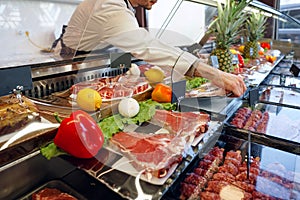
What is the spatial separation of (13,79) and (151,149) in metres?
0.64

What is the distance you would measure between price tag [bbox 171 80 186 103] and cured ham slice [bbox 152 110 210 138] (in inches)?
4.0

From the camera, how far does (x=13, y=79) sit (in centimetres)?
99

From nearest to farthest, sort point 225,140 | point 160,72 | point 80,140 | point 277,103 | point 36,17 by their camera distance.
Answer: point 80,140 < point 225,140 < point 160,72 < point 277,103 < point 36,17

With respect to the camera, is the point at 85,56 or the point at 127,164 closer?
the point at 127,164

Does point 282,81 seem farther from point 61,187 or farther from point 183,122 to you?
point 61,187

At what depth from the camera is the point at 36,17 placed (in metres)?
3.12

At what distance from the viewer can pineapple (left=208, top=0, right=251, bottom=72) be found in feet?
6.25

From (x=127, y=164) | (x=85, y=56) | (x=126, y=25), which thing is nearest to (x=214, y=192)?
(x=127, y=164)

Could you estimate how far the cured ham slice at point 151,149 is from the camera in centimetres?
78

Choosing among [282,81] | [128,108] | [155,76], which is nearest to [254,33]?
[282,81]

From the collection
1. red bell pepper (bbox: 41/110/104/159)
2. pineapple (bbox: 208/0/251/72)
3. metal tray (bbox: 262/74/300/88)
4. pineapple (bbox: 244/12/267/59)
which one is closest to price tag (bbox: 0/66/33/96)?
red bell pepper (bbox: 41/110/104/159)

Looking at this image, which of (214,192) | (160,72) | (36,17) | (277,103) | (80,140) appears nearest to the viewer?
(80,140)

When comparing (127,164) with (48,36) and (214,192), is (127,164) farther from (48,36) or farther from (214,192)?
(48,36)

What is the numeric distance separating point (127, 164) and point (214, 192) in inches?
17.9
